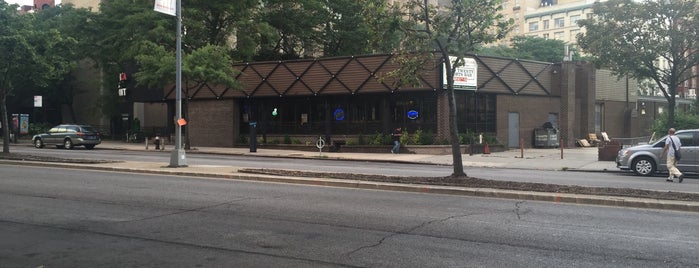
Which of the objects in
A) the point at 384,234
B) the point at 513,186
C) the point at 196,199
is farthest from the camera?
the point at 513,186

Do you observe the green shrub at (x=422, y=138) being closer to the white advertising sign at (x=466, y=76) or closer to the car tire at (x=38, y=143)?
the white advertising sign at (x=466, y=76)

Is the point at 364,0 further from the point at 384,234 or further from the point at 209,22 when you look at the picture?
the point at 209,22

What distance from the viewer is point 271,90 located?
Answer: 33.2 meters

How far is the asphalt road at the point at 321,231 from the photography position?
626 cm

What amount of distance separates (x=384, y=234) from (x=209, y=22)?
104 ft

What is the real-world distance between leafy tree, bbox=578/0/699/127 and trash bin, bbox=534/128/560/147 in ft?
18.6

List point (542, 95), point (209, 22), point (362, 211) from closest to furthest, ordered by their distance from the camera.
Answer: point (362, 211) < point (542, 95) < point (209, 22)

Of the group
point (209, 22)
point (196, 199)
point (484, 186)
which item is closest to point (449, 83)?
point (484, 186)

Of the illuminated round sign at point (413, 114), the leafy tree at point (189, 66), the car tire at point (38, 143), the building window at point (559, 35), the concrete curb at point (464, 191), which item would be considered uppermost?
the building window at point (559, 35)

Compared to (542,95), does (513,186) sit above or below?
below

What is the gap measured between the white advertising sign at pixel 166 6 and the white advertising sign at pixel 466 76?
616 inches

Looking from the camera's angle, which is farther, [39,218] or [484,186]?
[484,186]

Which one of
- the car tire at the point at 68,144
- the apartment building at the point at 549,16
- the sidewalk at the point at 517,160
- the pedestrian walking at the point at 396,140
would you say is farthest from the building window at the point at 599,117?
the apartment building at the point at 549,16

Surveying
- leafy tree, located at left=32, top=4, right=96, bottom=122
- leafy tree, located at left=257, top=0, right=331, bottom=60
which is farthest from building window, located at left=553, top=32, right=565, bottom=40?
leafy tree, located at left=32, top=4, right=96, bottom=122
